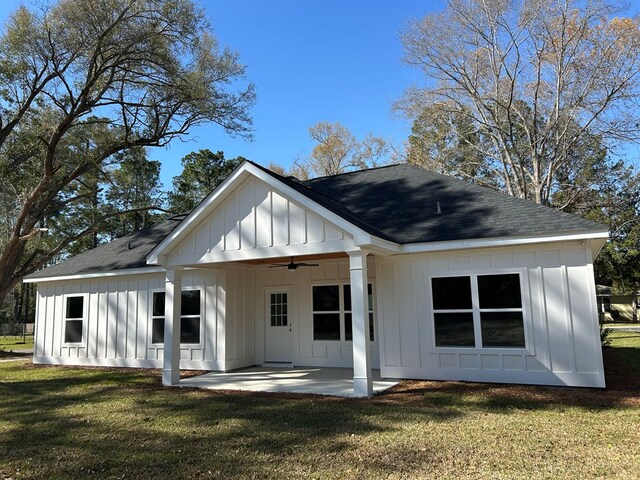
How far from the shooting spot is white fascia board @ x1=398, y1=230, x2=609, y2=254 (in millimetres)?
7706

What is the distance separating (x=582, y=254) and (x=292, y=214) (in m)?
5.33

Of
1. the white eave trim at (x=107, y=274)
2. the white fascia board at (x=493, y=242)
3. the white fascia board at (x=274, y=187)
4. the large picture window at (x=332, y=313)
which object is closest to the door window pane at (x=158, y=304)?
the white eave trim at (x=107, y=274)

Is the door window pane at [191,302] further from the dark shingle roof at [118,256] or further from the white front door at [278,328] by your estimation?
the white front door at [278,328]

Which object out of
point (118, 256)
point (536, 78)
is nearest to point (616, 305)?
A: point (536, 78)

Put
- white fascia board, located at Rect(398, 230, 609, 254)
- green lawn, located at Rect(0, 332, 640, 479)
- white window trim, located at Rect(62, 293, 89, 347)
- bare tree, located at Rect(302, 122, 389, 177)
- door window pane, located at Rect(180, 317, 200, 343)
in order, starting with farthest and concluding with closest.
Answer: bare tree, located at Rect(302, 122, 389, 177) → white window trim, located at Rect(62, 293, 89, 347) → door window pane, located at Rect(180, 317, 200, 343) → white fascia board, located at Rect(398, 230, 609, 254) → green lawn, located at Rect(0, 332, 640, 479)

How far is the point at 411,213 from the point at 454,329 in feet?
9.50

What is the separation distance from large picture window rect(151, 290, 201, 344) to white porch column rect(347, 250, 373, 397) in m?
5.56

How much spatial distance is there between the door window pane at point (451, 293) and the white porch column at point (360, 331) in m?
1.93

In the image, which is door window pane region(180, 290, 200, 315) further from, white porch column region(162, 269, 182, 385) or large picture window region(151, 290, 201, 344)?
white porch column region(162, 269, 182, 385)

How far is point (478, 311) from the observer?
28.6ft

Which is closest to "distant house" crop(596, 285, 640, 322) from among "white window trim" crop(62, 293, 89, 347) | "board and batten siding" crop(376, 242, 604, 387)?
"board and batten siding" crop(376, 242, 604, 387)

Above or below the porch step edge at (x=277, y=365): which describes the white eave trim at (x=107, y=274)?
above

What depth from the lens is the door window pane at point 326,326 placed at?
11.3 meters

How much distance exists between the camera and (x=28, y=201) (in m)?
16.9
